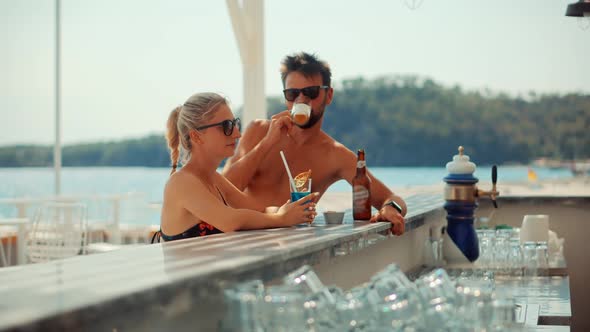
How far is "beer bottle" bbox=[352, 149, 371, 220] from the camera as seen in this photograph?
2840 mm

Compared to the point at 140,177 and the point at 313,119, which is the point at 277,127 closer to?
the point at 313,119

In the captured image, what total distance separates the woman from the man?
25 centimetres

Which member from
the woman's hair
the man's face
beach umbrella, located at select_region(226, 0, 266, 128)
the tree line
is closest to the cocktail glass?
the woman's hair

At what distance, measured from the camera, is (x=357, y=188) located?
2891 millimetres

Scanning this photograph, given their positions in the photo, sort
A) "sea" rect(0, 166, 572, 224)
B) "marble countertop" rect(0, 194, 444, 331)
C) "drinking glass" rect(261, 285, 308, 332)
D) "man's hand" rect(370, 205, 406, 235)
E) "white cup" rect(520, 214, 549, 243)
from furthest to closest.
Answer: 1. "sea" rect(0, 166, 572, 224)
2. "white cup" rect(520, 214, 549, 243)
3. "man's hand" rect(370, 205, 406, 235)
4. "drinking glass" rect(261, 285, 308, 332)
5. "marble countertop" rect(0, 194, 444, 331)

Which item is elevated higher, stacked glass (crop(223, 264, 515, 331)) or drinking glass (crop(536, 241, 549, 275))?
stacked glass (crop(223, 264, 515, 331))

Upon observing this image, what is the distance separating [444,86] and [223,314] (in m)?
32.5

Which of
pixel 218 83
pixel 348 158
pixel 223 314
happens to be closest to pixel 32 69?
pixel 218 83

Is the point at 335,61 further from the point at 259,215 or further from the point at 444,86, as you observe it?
the point at 259,215

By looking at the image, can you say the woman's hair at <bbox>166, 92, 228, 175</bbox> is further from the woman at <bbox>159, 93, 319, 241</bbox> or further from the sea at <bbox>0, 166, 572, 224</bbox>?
the sea at <bbox>0, 166, 572, 224</bbox>

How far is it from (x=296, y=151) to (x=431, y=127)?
2908cm

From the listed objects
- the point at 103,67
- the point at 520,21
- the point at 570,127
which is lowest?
the point at 570,127

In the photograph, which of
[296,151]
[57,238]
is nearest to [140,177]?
[57,238]

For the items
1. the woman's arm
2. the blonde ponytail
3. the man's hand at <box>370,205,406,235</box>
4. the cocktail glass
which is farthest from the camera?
the blonde ponytail
